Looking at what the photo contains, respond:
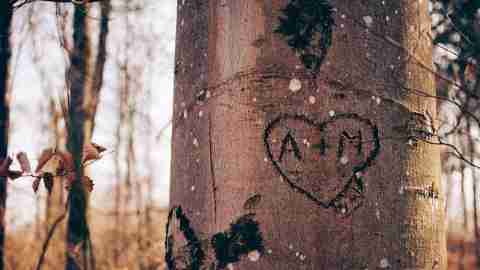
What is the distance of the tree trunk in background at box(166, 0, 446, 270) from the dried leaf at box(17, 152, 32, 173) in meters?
0.72

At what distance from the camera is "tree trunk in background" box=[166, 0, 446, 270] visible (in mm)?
1067

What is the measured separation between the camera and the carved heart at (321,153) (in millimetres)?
1071

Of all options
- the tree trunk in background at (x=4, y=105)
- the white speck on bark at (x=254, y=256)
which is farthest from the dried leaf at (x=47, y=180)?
the tree trunk in background at (x=4, y=105)

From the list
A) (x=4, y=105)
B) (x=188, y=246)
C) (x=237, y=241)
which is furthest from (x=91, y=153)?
(x=4, y=105)

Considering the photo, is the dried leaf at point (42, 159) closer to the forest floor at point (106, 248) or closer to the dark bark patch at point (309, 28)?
the dark bark patch at point (309, 28)

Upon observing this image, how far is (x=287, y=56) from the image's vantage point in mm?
1131

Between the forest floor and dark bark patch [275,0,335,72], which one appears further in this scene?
the forest floor

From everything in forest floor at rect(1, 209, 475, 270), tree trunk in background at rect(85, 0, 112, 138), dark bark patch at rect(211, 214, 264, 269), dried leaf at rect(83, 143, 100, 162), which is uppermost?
tree trunk in background at rect(85, 0, 112, 138)

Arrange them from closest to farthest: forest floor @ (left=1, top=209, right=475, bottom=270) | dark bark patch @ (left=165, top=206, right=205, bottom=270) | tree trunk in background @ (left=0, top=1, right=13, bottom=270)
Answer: dark bark patch @ (left=165, top=206, right=205, bottom=270), tree trunk in background @ (left=0, top=1, right=13, bottom=270), forest floor @ (left=1, top=209, right=475, bottom=270)

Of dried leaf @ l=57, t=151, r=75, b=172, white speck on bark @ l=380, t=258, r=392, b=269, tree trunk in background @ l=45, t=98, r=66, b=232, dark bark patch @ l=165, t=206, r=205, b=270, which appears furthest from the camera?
tree trunk in background @ l=45, t=98, r=66, b=232

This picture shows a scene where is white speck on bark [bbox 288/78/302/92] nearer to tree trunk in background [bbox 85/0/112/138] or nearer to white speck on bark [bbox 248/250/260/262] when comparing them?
white speck on bark [bbox 248/250/260/262]

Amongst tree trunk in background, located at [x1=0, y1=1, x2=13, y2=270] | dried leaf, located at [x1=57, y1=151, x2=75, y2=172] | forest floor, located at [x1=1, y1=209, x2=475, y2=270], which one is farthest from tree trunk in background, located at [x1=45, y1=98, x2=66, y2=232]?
dried leaf, located at [x1=57, y1=151, x2=75, y2=172]

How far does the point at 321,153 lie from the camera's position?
3.54 ft

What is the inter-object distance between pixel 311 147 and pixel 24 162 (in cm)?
103
